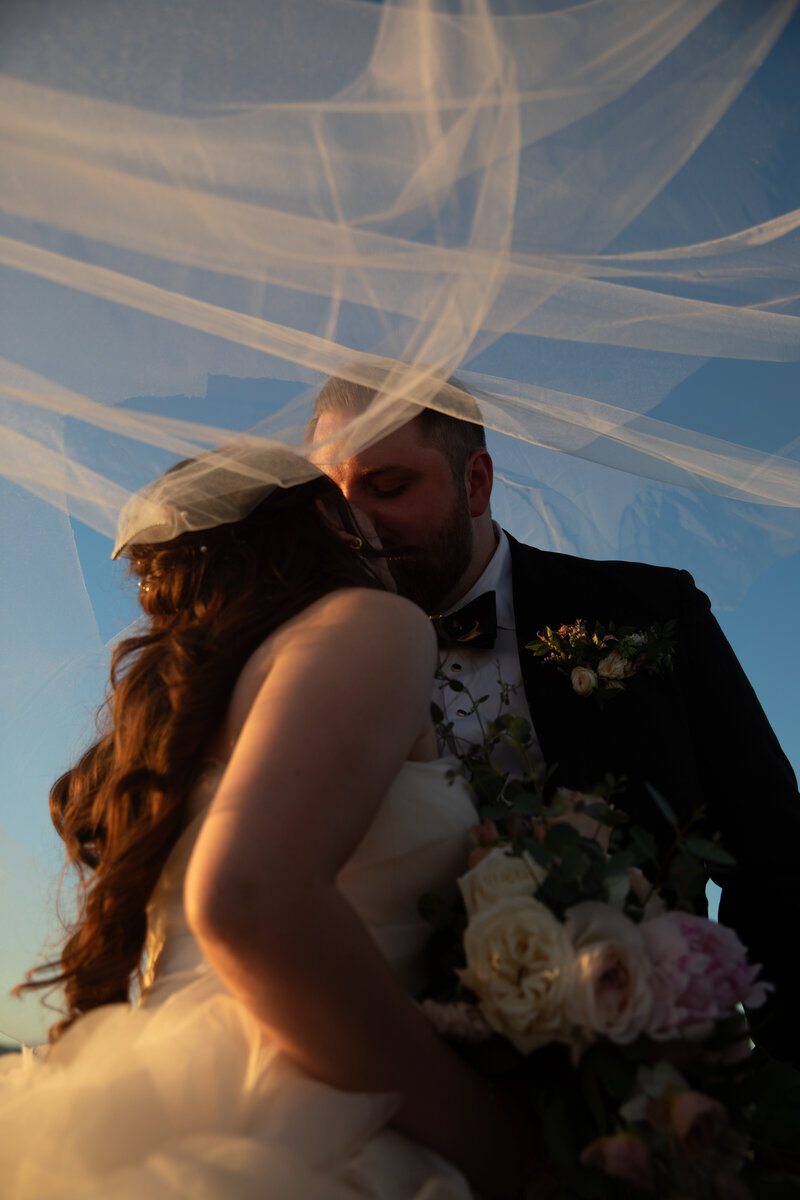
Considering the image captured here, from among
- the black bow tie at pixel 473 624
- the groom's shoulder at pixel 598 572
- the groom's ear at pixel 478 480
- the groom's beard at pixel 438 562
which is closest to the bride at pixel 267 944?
the black bow tie at pixel 473 624

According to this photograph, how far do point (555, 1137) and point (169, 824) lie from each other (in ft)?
3.04

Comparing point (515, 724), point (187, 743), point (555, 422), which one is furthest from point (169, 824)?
point (555, 422)

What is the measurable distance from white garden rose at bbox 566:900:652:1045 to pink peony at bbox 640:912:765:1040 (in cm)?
3

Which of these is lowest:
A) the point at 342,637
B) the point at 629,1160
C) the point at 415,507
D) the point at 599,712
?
the point at 629,1160

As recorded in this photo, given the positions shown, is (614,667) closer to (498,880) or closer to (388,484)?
(388,484)

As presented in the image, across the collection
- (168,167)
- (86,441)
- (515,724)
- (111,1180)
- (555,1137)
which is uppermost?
(168,167)

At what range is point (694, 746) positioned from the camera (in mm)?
3189

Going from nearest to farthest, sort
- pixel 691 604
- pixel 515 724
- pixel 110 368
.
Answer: pixel 110 368, pixel 515 724, pixel 691 604

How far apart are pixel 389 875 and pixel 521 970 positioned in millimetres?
344

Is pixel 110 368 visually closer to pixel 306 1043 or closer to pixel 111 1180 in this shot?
pixel 306 1043

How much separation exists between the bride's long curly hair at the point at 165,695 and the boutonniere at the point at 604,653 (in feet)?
3.53

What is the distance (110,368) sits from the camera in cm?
169

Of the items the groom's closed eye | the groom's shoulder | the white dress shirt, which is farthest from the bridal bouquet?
the groom's closed eye

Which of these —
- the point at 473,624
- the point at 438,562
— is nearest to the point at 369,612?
the point at 473,624
